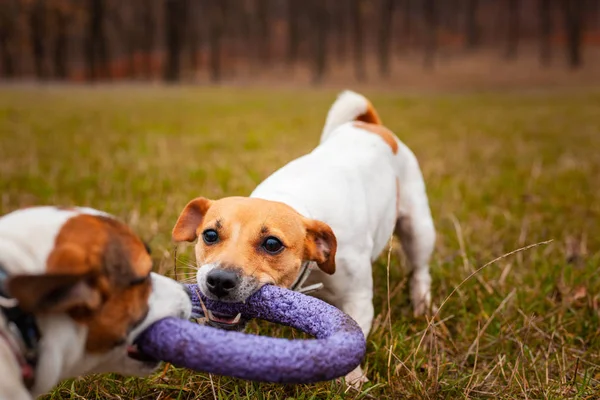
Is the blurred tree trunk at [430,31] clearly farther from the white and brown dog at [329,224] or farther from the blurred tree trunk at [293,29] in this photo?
the white and brown dog at [329,224]

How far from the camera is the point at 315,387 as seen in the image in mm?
2736

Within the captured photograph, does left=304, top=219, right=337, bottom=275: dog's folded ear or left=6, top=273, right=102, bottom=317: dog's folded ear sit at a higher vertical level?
left=6, top=273, right=102, bottom=317: dog's folded ear

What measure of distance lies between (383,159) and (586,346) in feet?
5.55

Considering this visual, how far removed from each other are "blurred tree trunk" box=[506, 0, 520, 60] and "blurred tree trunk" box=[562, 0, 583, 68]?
445cm

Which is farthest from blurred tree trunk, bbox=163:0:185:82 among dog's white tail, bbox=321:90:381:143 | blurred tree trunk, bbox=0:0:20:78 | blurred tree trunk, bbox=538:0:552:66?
dog's white tail, bbox=321:90:381:143

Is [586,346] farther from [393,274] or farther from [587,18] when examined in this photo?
[587,18]

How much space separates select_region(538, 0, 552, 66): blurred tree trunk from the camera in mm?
47850

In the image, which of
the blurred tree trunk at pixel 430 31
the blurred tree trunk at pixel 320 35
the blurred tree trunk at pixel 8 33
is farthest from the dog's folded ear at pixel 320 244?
the blurred tree trunk at pixel 8 33

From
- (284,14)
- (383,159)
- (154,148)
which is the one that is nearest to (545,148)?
(154,148)

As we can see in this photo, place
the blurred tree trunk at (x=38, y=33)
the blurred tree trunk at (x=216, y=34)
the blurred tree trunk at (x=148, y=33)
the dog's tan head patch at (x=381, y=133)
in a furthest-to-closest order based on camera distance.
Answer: the blurred tree trunk at (x=148, y=33)
the blurred tree trunk at (x=216, y=34)
the blurred tree trunk at (x=38, y=33)
the dog's tan head patch at (x=381, y=133)

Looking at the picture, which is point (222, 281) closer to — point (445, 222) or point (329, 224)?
point (329, 224)

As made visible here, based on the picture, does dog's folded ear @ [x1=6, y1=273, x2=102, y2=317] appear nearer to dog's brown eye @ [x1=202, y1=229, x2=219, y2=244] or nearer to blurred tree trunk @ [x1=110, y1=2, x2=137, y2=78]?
dog's brown eye @ [x1=202, y1=229, x2=219, y2=244]

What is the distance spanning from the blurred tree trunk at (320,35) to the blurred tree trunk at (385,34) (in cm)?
505

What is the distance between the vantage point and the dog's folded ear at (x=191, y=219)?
11.0 feet
